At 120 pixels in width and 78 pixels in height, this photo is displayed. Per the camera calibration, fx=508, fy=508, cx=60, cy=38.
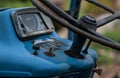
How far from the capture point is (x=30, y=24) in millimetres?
2166

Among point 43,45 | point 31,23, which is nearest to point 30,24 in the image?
point 31,23

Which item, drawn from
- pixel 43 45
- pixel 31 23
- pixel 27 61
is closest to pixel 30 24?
pixel 31 23

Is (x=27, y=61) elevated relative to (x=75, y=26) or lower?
lower

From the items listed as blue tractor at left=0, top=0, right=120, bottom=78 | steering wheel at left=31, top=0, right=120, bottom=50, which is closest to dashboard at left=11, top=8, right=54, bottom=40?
blue tractor at left=0, top=0, right=120, bottom=78

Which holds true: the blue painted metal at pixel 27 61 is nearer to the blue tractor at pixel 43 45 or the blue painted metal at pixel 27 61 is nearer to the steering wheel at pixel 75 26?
the blue tractor at pixel 43 45

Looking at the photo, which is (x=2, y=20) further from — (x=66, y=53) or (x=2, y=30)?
(x=66, y=53)

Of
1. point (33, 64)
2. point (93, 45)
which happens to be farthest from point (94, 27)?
point (93, 45)

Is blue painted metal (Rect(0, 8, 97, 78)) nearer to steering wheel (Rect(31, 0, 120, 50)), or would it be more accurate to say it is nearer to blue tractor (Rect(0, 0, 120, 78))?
blue tractor (Rect(0, 0, 120, 78))

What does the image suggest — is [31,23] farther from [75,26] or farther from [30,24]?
[75,26]

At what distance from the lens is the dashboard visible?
208 centimetres

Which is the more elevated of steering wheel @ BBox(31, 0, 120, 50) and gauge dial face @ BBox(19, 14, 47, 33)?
steering wheel @ BBox(31, 0, 120, 50)

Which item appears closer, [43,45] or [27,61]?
[27,61]

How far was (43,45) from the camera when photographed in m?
2.12

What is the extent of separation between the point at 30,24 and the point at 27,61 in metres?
0.25
